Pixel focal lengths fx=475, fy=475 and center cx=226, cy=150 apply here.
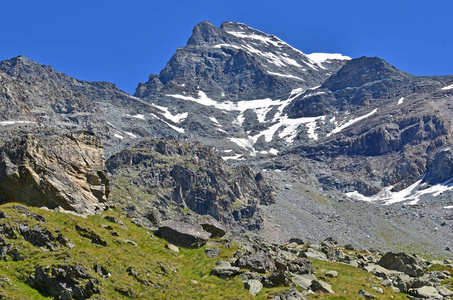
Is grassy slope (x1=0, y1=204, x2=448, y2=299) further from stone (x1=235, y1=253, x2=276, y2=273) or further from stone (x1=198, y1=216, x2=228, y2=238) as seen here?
stone (x1=198, y1=216, x2=228, y2=238)

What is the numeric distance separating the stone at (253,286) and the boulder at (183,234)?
41.5ft

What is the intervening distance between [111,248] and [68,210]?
10.9m

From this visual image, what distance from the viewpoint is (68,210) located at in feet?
184

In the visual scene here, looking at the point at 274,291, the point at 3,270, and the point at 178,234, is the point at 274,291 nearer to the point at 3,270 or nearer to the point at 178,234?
the point at 178,234

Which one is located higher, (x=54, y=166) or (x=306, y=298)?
(x=54, y=166)

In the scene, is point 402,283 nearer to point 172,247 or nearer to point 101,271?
point 172,247

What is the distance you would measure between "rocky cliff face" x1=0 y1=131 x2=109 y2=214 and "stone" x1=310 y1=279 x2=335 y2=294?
28493 mm

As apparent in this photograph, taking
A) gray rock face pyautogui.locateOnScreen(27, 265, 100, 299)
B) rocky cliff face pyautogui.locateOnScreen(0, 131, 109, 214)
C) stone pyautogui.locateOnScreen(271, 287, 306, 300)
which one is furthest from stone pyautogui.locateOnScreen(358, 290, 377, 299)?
rocky cliff face pyautogui.locateOnScreen(0, 131, 109, 214)

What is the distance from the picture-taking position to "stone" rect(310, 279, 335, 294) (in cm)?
4694

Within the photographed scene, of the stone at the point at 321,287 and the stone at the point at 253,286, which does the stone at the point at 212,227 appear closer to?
the stone at the point at 253,286

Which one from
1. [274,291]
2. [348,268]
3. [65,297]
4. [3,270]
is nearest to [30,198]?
[3,270]

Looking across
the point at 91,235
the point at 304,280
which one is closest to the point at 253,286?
the point at 304,280

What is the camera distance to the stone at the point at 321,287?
46938 millimetres

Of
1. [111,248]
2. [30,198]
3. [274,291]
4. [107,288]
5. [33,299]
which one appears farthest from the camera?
[30,198]
